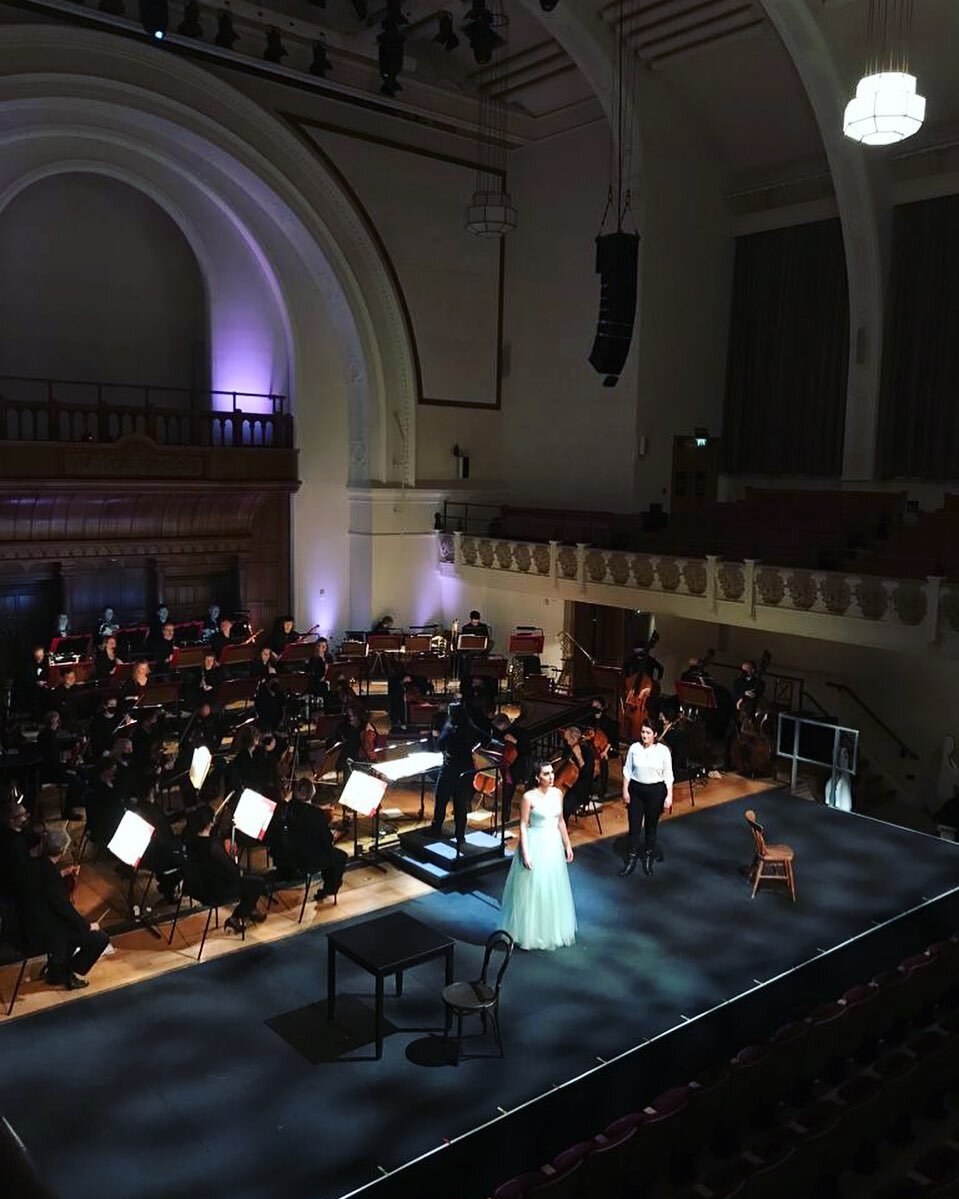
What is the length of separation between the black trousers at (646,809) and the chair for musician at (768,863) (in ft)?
2.63

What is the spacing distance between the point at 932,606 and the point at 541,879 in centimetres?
638

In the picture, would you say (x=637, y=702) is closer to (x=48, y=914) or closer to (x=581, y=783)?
(x=581, y=783)

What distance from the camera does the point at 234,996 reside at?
741cm

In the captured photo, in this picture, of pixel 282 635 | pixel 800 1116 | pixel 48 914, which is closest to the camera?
pixel 800 1116

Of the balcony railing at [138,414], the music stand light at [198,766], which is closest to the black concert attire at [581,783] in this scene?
the music stand light at [198,766]

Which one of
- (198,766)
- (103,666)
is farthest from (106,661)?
(198,766)

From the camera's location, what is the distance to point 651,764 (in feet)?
30.2

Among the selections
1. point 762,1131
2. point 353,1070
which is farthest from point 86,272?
point 762,1131

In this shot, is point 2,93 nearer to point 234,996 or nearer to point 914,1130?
point 234,996

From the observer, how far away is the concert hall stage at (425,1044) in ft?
18.6

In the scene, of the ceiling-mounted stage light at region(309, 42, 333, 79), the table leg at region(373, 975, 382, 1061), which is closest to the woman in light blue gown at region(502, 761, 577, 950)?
the table leg at region(373, 975, 382, 1061)

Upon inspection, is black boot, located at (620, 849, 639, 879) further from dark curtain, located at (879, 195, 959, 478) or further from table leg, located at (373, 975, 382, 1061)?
dark curtain, located at (879, 195, 959, 478)

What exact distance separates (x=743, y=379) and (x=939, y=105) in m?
5.43

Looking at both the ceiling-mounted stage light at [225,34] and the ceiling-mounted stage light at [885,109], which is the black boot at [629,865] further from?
the ceiling-mounted stage light at [225,34]
